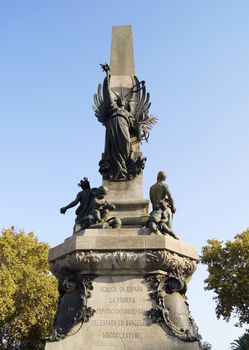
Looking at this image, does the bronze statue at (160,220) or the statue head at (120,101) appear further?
the statue head at (120,101)

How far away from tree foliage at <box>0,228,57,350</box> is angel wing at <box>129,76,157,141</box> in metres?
16.0

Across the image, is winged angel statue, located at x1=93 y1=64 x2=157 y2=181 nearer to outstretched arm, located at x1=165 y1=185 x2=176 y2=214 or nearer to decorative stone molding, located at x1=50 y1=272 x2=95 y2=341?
outstretched arm, located at x1=165 y1=185 x2=176 y2=214

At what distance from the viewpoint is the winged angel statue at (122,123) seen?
12.1 m

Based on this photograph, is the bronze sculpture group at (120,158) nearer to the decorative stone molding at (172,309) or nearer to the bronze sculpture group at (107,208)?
the bronze sculpture group at (107,208)

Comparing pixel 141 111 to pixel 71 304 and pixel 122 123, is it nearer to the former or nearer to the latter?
pixel 122 123

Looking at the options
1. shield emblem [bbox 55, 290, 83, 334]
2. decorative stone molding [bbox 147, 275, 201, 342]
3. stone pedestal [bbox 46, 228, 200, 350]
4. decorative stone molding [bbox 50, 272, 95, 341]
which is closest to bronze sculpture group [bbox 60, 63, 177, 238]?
stone pedestal [bbox 46, 228, 200, 350]

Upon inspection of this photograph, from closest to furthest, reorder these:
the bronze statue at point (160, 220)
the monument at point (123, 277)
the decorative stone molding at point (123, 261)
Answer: the monument at point (123, 277) → the decorative stone molding at point (123, 261) → the bronze statue at point (160, 220)

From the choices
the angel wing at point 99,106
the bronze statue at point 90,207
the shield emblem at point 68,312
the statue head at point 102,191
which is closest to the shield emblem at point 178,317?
the shield emblem at point 68,312

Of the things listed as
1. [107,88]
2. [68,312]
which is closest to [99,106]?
[107,88]

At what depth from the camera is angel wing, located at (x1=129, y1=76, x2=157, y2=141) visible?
12.9 m

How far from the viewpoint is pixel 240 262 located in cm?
2802

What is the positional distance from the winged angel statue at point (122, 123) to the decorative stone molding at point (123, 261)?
2.83 metres

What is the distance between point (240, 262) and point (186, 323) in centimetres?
1943

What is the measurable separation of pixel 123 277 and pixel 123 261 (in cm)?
36
